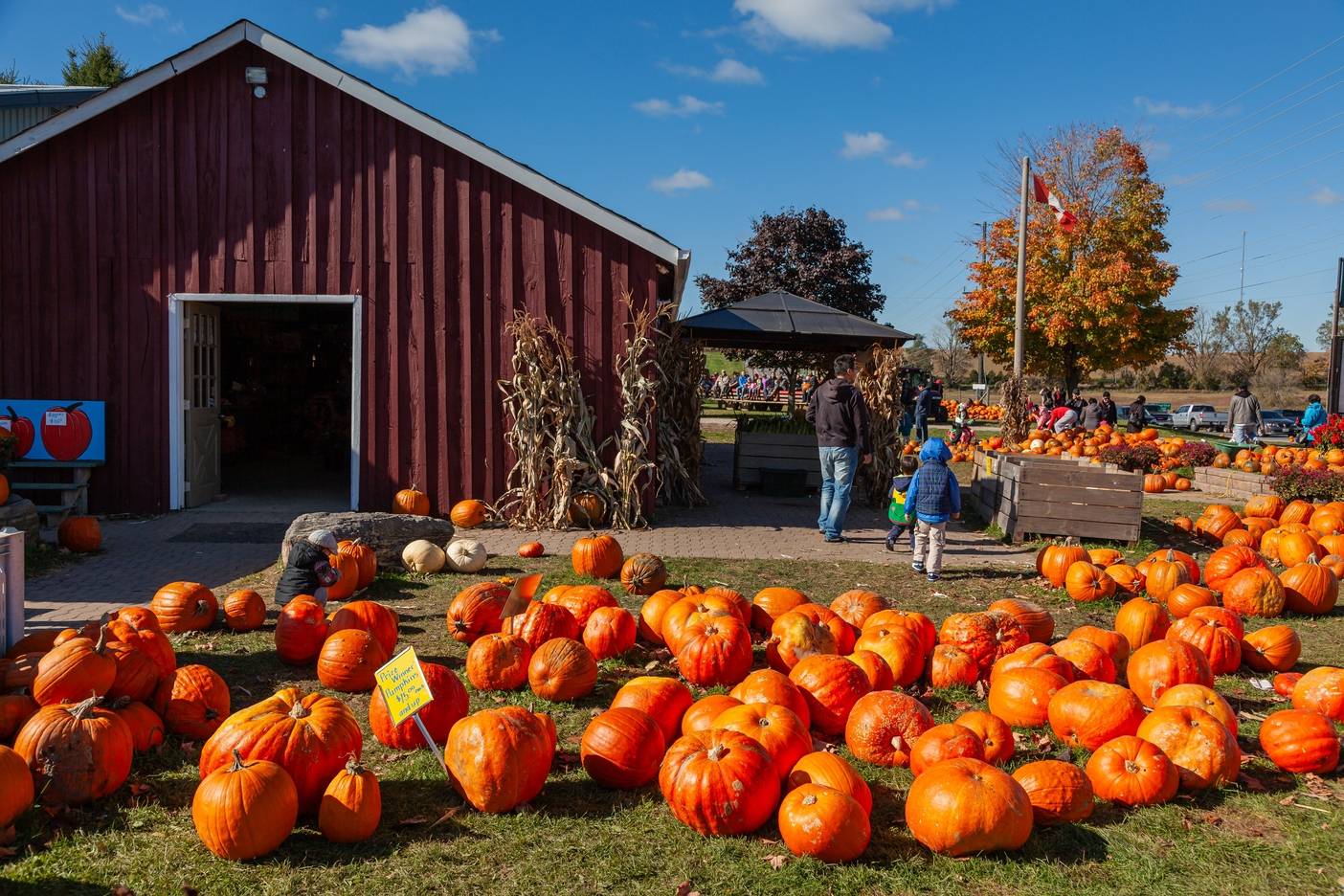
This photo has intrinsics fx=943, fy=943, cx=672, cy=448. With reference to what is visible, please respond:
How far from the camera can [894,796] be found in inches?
152

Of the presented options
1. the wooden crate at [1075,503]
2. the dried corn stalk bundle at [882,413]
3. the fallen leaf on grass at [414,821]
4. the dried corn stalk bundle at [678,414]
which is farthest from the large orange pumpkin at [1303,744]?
the dried corn stalk bundle at [882,413]

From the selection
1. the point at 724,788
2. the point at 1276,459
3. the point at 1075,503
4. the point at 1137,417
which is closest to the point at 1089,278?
the point at 1137,417

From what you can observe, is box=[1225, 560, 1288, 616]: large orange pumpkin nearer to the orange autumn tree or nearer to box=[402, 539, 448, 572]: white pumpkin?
box=[402, 539, 448, 572]: white pumpkin

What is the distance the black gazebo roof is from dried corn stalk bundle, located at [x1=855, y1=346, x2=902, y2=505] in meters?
0.60

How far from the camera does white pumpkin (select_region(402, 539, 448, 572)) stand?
812cm

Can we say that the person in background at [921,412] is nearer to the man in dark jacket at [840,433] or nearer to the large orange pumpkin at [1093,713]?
the man in dark jacket at [840,433]

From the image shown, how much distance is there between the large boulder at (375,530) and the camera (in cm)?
788

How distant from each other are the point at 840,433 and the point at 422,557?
4.65 metres

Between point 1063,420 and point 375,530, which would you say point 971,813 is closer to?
point 375,530

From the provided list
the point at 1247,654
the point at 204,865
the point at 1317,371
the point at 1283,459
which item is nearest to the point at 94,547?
the point at 204,865

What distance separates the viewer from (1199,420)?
3388 centimetres

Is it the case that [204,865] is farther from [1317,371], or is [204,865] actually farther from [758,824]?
[1317,371]

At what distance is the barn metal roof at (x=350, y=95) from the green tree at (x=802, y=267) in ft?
83.1

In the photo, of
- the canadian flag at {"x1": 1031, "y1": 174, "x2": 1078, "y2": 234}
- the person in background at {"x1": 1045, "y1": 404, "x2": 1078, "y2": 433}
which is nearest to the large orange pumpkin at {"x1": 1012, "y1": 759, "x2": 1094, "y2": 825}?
the person in background at {"x1": 1045, "y1": 404, "x2": 1078, "y2": 433}
